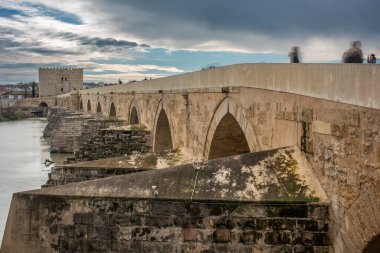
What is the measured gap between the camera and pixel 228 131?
725 cm

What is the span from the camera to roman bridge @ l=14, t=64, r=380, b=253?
9.86 feet

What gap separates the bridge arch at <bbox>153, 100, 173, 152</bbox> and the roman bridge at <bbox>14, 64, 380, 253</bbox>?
3889 mm

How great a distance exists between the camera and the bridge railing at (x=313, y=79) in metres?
3.03

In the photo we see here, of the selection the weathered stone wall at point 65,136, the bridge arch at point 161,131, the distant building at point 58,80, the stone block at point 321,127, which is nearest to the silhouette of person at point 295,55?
the stone block at point 321,127

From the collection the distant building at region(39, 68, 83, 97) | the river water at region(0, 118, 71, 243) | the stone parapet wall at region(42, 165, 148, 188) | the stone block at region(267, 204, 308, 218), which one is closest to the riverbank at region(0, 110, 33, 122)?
the distant building at region(39, 68, 83, 97)

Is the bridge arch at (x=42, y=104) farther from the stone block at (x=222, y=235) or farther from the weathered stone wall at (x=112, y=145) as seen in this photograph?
the stone block at (x=222, y=235)

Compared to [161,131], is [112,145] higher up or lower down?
lower down

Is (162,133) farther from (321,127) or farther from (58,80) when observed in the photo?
(58,80)

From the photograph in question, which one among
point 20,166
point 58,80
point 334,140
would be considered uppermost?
point 58,80

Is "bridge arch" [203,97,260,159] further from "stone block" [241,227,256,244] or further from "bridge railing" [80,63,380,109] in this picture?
"stone block" [241,227,256,244]

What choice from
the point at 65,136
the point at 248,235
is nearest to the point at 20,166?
the point at 65,136

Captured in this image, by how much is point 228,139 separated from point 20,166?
14.6m

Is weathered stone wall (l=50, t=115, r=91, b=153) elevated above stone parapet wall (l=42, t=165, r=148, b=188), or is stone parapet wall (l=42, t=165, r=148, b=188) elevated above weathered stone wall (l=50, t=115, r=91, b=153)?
stone parapet wall (l=42, t=165, r=148, b=188)

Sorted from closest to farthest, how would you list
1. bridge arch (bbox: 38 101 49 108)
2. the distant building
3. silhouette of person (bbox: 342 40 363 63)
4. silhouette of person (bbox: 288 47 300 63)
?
silhouette of person (bbox: 342 40 363 63), silhouette of person (bbox: 288 47 300 63), the distant building, bridge arch (bbox: 38 101 49 108)
